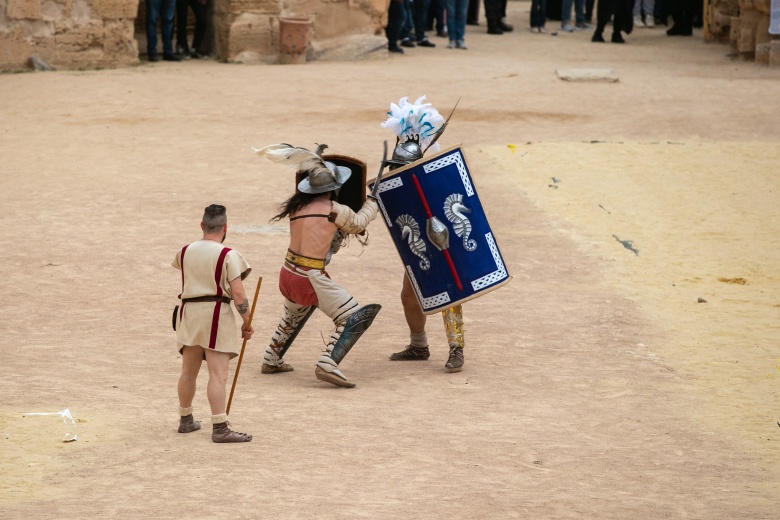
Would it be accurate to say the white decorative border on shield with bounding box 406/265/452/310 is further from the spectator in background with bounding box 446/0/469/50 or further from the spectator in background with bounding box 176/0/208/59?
the spectator in background with bounding box 446/0/469/50

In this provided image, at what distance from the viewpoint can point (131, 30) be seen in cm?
1842

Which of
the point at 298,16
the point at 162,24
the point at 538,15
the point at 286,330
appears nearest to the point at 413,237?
the point at 286,330

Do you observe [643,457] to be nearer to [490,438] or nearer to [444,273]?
[490,438]

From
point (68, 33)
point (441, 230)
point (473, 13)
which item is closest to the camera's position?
point (441, 230)

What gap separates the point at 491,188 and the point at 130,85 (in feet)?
22.1

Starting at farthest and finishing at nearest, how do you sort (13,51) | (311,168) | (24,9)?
(13,51)
(24,9)
(311,168)

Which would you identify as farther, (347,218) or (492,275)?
(492,275)

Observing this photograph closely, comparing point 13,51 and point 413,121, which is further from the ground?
point 413,121

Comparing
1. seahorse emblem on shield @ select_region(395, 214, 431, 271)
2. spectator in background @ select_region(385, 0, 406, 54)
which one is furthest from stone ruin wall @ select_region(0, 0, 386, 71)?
seahorse emblem on shield @ select_region(395, 214, 431, 271)

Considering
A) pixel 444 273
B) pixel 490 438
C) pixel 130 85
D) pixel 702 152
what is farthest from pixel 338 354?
pixel 130 85

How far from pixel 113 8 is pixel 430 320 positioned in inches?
450

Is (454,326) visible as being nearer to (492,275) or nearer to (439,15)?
(492,275)

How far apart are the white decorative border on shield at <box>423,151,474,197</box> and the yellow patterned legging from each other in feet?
2.35

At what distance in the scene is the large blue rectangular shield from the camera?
6.76 m
